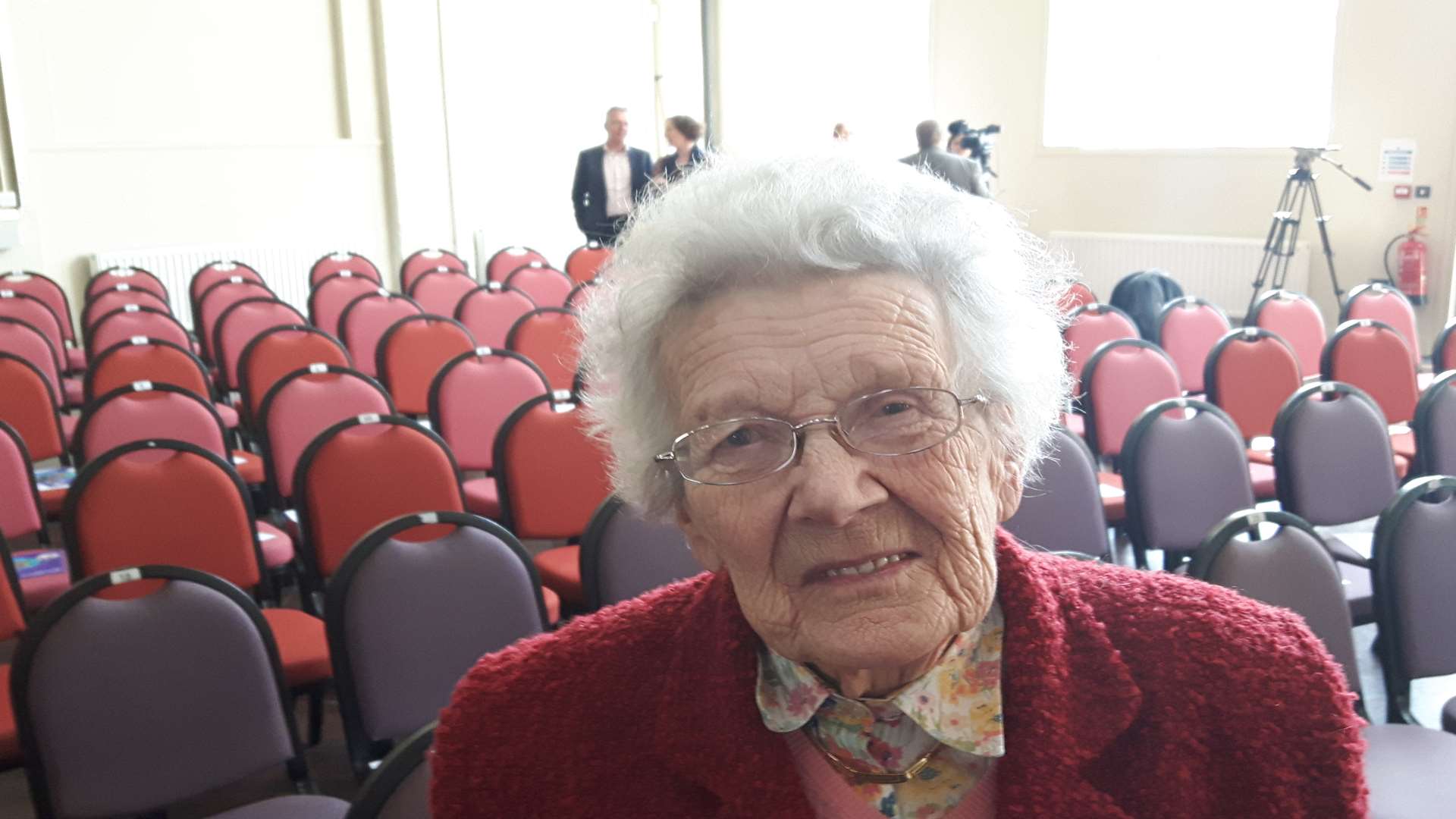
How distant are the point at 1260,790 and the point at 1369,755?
1.57 m

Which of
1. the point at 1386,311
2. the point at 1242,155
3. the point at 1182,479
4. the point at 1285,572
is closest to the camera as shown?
the point at 1285,572

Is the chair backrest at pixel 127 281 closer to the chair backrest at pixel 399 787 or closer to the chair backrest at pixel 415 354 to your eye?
the chair backrest at pixel 415 354

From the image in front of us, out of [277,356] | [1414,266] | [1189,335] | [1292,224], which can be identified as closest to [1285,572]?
[1189,335]

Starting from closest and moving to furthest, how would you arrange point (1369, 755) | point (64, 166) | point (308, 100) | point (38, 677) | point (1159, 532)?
point (38, 677) < point (1369, 755) < point (1159, 532) < point (64, 166) < point (308, 100)

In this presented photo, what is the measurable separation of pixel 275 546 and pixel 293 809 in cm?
162

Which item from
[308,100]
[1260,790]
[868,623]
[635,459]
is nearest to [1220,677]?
[1260,790]

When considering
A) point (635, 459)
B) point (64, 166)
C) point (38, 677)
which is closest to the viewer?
point (635, 459)

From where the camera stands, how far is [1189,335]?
5785mm

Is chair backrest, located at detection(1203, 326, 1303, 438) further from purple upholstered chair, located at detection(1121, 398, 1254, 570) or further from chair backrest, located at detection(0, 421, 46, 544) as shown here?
chair backrest, located at detection(0, 421, 46, 544)

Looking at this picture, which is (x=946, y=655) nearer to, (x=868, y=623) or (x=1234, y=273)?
(x=868, y=623)

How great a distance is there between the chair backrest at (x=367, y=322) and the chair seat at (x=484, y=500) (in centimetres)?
227

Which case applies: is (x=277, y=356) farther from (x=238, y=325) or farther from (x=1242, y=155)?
(x=1242, y=155)

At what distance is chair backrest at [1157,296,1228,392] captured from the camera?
574 cm

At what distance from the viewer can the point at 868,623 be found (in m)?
1.11
